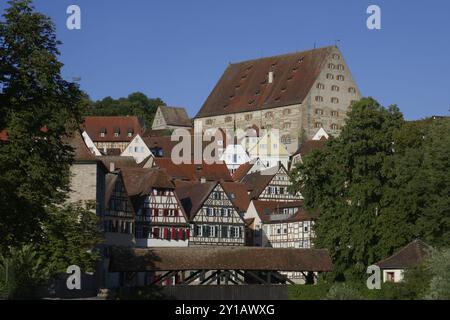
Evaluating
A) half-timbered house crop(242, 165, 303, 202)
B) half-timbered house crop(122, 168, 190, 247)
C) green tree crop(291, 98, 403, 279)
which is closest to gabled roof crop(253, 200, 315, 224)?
half-timbered house crop(242, 165, 303, 202)

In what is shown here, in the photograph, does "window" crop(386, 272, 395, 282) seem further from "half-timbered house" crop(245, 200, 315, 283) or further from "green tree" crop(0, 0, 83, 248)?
"green tree" crop(0, 0, 83, 248)

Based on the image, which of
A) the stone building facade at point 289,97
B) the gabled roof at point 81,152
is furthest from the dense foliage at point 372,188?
the stone building facade at point 289,97

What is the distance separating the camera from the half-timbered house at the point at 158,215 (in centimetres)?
8775

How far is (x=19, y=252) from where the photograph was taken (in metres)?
43.8

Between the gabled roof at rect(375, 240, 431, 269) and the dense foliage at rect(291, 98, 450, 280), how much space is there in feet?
2.15

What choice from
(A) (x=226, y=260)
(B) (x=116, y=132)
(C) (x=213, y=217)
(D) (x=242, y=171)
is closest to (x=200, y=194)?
(C) (x=213, y=217)

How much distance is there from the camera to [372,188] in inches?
2685

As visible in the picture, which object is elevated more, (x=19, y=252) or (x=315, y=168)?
(x=315, y=168)

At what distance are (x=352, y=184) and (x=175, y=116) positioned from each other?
113m

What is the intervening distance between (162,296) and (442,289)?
2033 centimetres

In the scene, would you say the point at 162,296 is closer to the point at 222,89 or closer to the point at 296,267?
the point at 296,267

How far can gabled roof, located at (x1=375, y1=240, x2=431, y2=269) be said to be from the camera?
62.6m

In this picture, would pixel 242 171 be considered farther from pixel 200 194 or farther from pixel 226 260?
pixel 226 260
